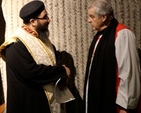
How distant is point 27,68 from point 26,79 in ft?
0.28

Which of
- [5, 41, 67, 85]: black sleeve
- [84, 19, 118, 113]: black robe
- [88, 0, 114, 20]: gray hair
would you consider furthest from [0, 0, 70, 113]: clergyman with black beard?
[88, 0, 114, 20]: gray hair

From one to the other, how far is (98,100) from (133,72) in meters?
0.34

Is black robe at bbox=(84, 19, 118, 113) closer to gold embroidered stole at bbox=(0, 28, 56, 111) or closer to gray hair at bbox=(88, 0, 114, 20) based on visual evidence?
gray hair at bbox=(88, 0, 114, 20)

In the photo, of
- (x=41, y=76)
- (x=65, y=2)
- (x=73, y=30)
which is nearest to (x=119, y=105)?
(x=41, y=76)

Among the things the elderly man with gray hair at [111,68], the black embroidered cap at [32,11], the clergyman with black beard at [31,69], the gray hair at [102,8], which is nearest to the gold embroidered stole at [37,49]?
the clergyman with black beard at [31,69]

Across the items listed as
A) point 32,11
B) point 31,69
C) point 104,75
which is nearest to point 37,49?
point 31,69

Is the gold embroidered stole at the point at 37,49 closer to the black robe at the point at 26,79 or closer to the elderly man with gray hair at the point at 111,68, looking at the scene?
the black robe at the point at 26,79

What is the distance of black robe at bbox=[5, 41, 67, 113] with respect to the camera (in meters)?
1.66

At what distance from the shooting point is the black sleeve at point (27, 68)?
5.42 feet

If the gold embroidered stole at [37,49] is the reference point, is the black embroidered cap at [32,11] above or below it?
above

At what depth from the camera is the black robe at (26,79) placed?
1657 millimetres

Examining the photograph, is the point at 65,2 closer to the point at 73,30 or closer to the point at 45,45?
the point at 73,30

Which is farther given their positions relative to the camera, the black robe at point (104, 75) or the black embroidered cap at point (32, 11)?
the black embroidered cap at point (32, 11)

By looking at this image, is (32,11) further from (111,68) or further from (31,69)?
(111,68)
